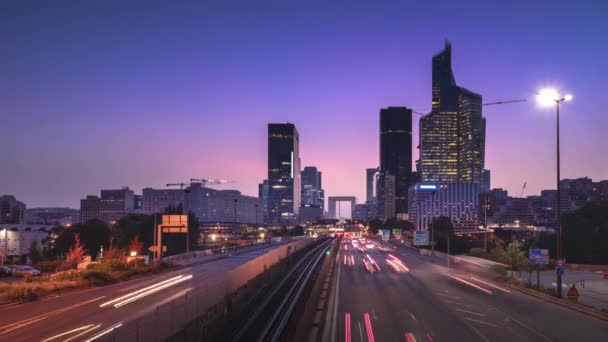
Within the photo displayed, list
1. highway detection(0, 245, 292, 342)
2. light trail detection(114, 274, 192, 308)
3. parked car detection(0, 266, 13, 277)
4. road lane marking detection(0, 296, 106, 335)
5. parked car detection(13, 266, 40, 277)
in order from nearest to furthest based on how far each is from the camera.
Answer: highway detection(0, 245, 292, 342)
road lane marking detection(0, 296, 106, 335)
light trail detection(114, 274, 192, 308)
parked car detection(13, 266, 40, 277)
parked car detection(0, 266, 13, 277)

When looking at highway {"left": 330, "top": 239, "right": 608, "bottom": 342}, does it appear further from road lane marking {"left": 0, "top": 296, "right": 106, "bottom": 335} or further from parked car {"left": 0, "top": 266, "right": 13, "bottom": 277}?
parked car {"left": 0, "top": 266, "right": 13, "bottom": 277}

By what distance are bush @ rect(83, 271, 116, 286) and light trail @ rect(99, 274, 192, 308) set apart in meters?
5.47

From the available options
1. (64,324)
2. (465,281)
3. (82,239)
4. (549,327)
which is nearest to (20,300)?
(64,324)

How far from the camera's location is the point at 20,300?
32.3 meters

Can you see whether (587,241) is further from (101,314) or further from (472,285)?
(101,314)

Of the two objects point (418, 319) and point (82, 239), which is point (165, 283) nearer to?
point (418, 319)

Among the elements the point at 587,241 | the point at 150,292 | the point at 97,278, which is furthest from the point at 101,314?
the point at 587,241

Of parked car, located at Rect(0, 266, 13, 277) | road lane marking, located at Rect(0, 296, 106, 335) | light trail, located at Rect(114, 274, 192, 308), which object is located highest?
road lane marking, located at Rect(0, 296, 106, 335)

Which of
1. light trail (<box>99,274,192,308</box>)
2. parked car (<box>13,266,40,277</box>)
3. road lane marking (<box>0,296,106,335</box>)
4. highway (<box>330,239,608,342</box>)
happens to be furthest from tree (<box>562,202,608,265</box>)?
road lane marking (<box>0,296,106,335</box>)

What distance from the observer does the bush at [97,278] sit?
42938 mm

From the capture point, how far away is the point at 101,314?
26.4 metres

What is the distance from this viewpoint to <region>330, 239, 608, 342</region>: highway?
73.0ft

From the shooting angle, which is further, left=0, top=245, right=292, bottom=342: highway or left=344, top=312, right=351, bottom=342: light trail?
left=344, top=312, right=351, bottom=342: light trail

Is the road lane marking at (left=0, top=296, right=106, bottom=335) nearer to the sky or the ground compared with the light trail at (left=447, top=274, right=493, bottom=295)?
nearer to the sky
